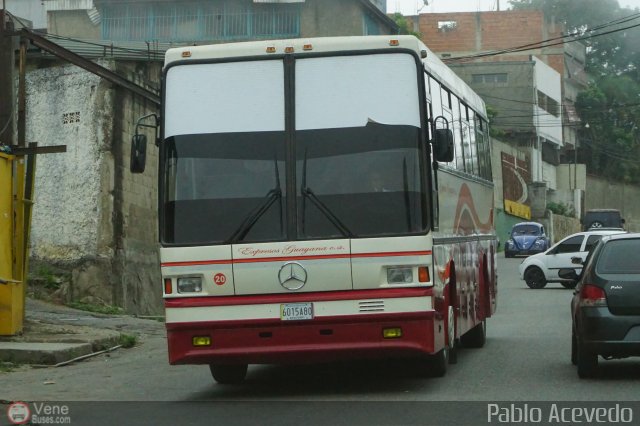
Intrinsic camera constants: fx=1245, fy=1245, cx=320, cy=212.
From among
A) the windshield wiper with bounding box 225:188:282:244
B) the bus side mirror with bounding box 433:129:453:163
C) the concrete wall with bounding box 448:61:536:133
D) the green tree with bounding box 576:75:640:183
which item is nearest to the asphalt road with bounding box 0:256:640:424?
the windshield wiper with bounding box 225:188:282:244

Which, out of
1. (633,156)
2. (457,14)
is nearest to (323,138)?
(457,14)

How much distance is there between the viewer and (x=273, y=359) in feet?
38.8

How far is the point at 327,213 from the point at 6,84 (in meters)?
9.02

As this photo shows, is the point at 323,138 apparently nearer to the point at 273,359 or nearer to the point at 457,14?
the point at 273,359

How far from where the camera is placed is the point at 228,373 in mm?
13531

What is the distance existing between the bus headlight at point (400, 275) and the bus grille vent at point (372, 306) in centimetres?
23

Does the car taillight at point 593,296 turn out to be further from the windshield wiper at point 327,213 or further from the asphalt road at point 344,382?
the windshield wiper at point 327,213

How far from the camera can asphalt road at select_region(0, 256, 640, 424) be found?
464 inches

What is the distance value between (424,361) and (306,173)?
9.21ft

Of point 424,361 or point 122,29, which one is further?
point 122,29

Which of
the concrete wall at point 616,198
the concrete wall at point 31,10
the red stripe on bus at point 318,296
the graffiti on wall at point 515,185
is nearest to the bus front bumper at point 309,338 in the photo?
the red stripe on bus at point 318,296

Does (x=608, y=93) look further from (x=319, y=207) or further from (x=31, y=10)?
(x=319, y=207)

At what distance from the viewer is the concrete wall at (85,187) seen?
954 inches

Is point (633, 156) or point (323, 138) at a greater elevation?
point (633, 156)
